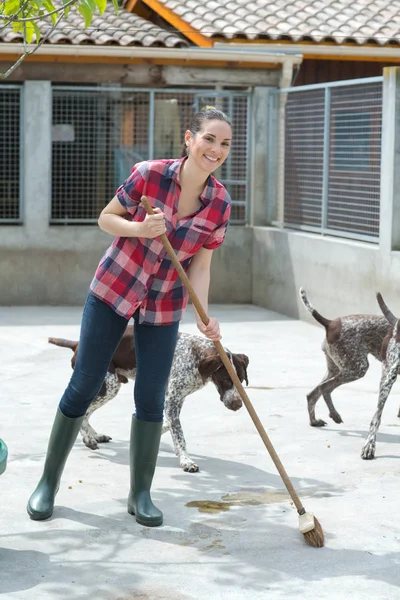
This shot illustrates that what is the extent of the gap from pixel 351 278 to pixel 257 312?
194 cm

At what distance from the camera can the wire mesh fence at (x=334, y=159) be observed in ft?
37.8

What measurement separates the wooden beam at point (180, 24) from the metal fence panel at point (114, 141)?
69 centimetres

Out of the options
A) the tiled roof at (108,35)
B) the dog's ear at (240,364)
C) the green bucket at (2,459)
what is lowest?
the green bucket at (2,459)

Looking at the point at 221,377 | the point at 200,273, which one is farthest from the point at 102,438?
the point at 200,273

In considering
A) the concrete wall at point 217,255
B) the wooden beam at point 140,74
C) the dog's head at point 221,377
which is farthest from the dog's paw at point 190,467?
the wooden beam at point 140,74

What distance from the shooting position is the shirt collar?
5.04 meters

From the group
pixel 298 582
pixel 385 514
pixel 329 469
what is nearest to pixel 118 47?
pixel 329 469

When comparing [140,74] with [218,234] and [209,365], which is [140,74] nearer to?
[209,365]

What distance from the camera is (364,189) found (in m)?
11.6

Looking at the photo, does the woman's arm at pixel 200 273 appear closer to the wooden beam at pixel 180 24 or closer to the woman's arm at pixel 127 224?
the woman's arm at pixel 127 224

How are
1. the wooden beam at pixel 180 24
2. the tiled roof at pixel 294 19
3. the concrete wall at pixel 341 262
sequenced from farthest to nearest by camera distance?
1. the tiled roof at pixel 294 19
2. the wooden beam at pixel 180 24
3. the concrete wall at pixel 341 262

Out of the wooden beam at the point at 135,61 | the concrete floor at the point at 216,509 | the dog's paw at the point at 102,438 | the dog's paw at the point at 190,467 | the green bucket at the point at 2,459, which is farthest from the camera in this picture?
the wooden beam at the point at 135,61

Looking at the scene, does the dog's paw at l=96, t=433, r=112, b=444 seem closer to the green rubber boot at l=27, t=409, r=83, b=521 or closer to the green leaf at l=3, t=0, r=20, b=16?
the green rubber boot at l=27, t=409, r=83, b=521

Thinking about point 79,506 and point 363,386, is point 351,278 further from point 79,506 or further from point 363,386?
point 79,506
